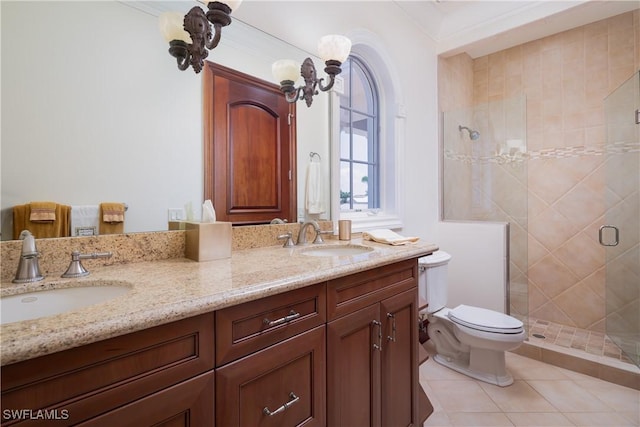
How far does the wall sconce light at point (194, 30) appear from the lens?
3.61 feet

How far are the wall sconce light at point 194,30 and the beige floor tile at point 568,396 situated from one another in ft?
8.24

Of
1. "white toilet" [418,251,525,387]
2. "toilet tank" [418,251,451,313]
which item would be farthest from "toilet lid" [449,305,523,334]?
"toilet tank" [418,251,451,313]

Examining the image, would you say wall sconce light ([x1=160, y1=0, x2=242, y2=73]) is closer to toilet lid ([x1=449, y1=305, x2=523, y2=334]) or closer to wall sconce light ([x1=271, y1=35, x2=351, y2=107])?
wall sconce light ([x1=271, y1=35, x2=351, y2=107])

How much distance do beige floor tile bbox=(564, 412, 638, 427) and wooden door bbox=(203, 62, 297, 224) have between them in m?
1.83

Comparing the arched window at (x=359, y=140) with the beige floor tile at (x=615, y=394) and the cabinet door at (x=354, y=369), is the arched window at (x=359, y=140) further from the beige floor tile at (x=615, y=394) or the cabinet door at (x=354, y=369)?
the beige floor tile at (x=615, y=394)

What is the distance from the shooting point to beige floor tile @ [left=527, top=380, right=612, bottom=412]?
1.69 metres

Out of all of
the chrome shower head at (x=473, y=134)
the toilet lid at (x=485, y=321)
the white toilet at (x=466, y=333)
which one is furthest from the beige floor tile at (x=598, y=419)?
the chrome shower head at (x=473, y=134)

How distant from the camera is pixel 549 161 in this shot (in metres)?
2.75

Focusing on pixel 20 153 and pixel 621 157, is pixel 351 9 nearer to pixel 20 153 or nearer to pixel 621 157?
pixel 20 153

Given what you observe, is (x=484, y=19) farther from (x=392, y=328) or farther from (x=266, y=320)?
(x=266, y=320)

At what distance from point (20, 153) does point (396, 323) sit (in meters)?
1.41

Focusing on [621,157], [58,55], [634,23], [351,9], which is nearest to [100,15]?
[58,55]

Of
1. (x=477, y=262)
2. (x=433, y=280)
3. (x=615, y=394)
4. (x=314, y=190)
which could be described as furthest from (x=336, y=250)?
(x=615, y=394)

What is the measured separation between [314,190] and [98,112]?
1.04 m
